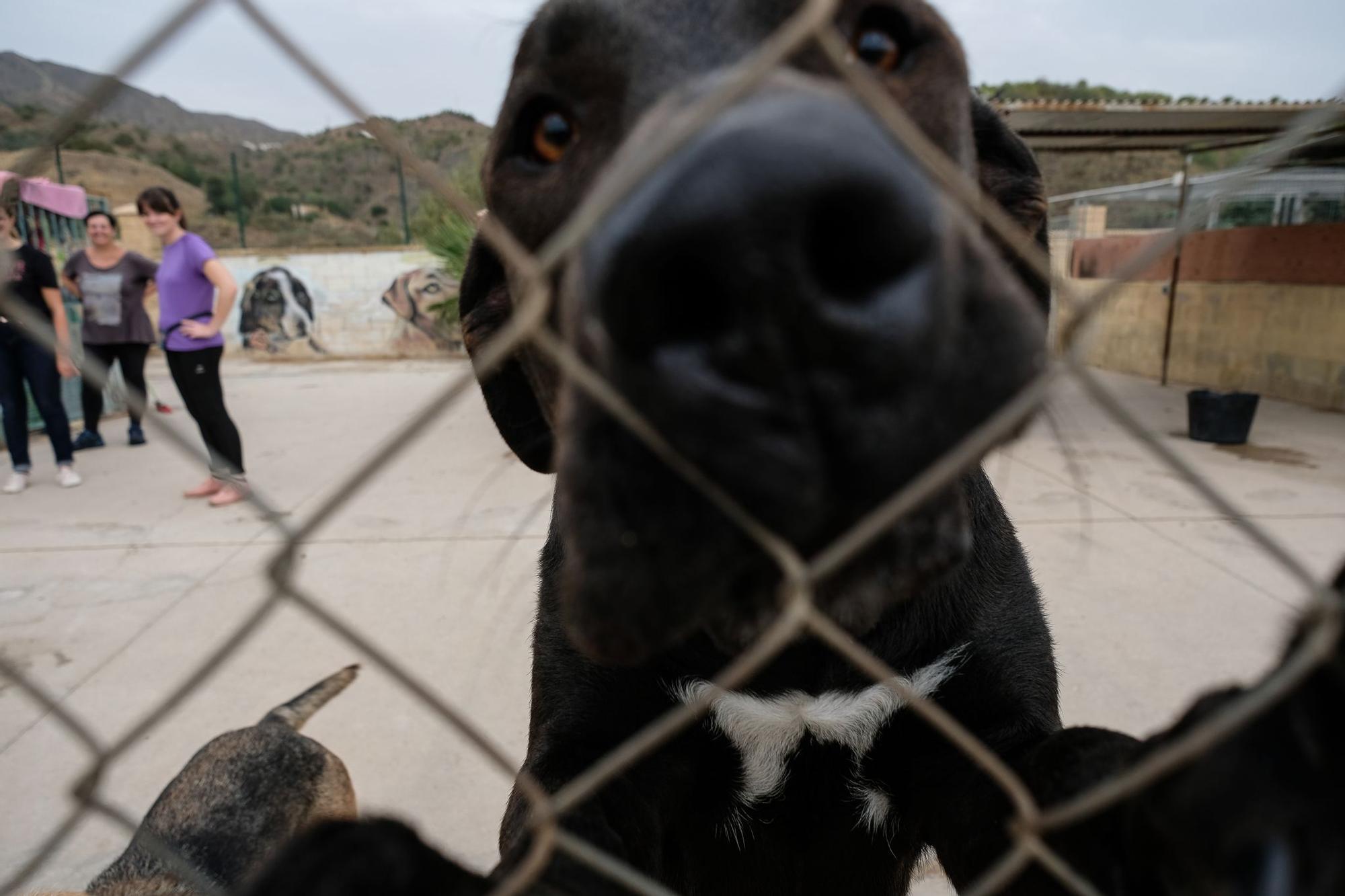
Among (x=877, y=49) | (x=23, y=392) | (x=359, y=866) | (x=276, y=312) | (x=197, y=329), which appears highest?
(x=877, y=49)

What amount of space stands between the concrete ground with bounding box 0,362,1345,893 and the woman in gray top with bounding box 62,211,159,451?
109 centimetres

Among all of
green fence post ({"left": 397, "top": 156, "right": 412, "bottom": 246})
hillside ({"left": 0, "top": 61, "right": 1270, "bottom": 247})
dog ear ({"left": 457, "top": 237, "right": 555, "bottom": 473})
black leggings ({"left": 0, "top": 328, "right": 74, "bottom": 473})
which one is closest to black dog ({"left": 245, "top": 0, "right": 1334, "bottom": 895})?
dog ear ({"left": 457, "top": 237, "right": 555, "bottom": 473})

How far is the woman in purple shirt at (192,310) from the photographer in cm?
552

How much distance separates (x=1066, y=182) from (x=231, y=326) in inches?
1300

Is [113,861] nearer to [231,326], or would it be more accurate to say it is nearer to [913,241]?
[913,241]

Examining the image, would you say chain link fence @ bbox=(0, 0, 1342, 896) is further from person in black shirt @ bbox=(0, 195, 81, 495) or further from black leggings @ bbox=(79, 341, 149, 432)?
black leggings @ bbox=(79, 341, 149, 432)

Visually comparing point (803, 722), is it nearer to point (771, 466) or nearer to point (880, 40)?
point (771, 466)

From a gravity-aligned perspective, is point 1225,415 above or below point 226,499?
above

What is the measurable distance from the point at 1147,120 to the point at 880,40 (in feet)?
26.8

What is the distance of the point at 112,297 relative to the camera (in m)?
6.92

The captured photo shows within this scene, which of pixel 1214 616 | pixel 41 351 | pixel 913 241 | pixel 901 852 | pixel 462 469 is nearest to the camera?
pixel 913 241

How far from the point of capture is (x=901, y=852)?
1926mm

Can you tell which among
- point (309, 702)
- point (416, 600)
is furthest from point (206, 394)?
point (309, 702)

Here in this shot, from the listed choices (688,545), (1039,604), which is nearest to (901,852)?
(1039,604)
